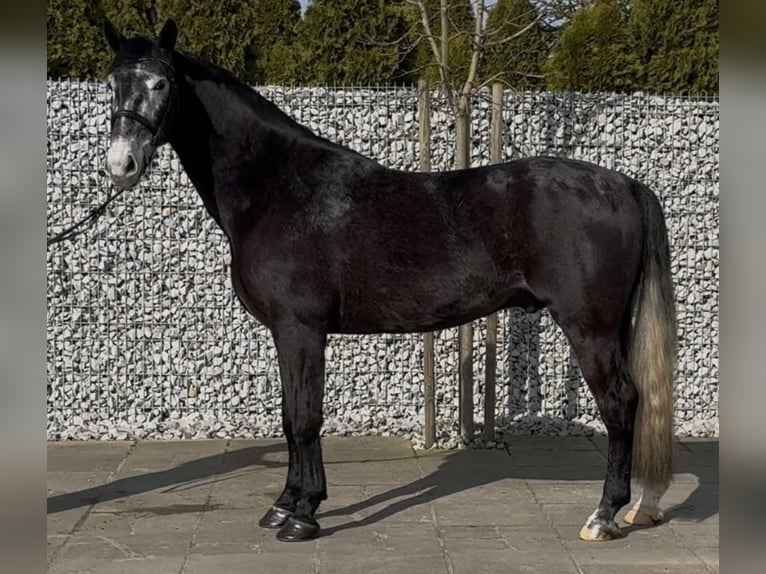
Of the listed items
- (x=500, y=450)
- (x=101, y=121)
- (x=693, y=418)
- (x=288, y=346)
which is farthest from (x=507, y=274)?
(x=101, y=121)

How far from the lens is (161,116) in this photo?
11.3 ft

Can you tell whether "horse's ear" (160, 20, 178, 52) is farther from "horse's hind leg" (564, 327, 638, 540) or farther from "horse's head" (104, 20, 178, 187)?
"horse's hind leg" (564, 327, 638, 540)

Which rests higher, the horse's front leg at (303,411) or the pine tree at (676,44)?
the pine tree at (676,44)

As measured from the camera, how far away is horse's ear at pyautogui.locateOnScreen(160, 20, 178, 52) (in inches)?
136

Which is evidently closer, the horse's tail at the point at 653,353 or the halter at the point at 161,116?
the halter at the point at 161,116

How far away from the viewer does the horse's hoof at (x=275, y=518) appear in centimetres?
381

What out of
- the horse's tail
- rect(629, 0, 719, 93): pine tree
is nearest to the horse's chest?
the horse's tail

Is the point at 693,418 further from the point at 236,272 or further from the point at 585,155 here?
the point at 236,272

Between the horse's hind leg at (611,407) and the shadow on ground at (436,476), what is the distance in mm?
497

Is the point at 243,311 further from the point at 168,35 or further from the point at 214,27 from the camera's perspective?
the point at 214,27

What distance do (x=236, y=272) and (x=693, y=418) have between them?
3534 millimetres

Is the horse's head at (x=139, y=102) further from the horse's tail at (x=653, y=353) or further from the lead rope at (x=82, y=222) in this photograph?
the horse's tail at (x=653, y=353)

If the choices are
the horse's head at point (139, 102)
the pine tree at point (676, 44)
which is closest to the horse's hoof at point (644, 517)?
the horse's head at point (139, 102)
